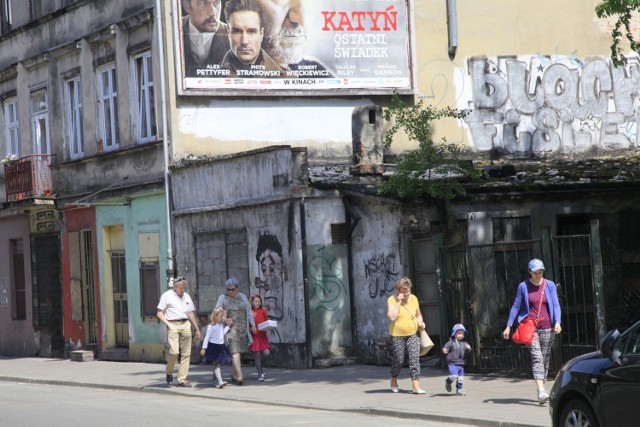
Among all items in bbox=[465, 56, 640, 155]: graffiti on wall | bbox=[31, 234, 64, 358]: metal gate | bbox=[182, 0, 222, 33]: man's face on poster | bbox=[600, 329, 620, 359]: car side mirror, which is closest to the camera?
bbox=[600, 329, 620, 359]: car side mirror

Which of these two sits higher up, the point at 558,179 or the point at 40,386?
the point at 558,179

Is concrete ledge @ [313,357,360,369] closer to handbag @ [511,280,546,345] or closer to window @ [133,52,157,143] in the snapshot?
window @ [133,52,157,143]

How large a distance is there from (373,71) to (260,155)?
4.77m

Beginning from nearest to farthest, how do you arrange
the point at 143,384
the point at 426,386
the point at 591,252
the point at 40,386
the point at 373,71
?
the point at 591,252, the point at 426,386, the point at 143,384, the point at 40,386, the point at 373,71

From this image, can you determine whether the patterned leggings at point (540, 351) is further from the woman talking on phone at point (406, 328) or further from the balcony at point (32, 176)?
the balcony at point (32, 176)

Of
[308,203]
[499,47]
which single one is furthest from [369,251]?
[499,47]

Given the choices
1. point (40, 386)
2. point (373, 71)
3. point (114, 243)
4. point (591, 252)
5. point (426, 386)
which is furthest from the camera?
point (114, 243)

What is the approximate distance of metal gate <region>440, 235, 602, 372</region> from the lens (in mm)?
18016

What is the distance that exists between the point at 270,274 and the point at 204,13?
5.89 meters

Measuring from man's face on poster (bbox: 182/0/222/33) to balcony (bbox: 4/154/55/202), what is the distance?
23.1 ft

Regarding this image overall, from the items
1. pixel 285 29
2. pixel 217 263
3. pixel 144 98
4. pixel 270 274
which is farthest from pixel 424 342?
pixel 144 98

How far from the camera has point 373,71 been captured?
2822 centimetres

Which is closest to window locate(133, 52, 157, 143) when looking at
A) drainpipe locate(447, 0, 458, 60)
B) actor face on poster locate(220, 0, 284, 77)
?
actor face on poster locate(220, 0, 284, 77)

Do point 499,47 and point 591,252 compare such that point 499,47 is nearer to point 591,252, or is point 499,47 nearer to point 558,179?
point 558,179
